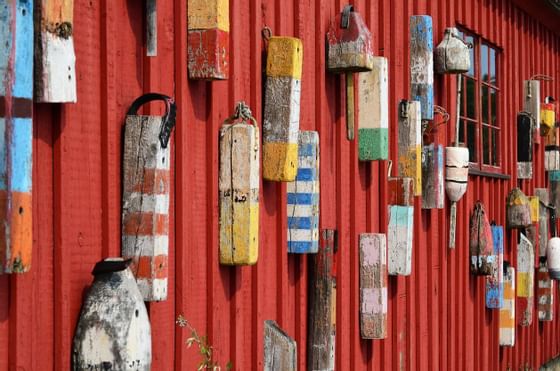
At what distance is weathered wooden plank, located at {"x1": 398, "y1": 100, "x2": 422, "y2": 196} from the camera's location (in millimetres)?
7418

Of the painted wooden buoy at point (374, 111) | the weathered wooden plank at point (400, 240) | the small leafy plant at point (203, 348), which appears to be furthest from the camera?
the weathered wooden plank at point (400, 240)

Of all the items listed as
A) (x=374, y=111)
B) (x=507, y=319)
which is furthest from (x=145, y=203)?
(x=507, y=319)

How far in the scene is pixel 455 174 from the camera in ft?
27.8

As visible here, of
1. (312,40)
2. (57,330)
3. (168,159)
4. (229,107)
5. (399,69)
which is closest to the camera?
(57,330)

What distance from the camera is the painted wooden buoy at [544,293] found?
11328 millimetres

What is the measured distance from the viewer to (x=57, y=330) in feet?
12.9

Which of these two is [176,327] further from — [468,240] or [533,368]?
[533,368]

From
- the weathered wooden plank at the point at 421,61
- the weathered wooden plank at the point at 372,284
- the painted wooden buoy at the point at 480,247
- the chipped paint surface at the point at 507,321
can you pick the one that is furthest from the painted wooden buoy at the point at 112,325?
the chipped paint surface at the point at 507,321

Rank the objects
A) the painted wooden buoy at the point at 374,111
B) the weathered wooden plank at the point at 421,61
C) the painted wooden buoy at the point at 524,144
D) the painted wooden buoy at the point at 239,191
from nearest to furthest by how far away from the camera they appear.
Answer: the painted wooden buoy at the point at 239,191
the painted wooden buoy at the point at 374,111
the weathered wooden plank at the point at 421,61
the painted wooden buoy at the point at 524,144

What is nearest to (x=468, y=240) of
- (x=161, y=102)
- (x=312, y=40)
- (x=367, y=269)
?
(x=367, y=269)

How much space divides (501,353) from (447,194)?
221 centimetres

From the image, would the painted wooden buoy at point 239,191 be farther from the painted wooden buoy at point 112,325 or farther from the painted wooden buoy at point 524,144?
the painted wooden buoy at point 524,144

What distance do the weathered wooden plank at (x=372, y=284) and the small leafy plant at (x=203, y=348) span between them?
1.79 meters

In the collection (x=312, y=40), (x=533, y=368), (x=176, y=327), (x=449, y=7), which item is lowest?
(x=533, y=368)
